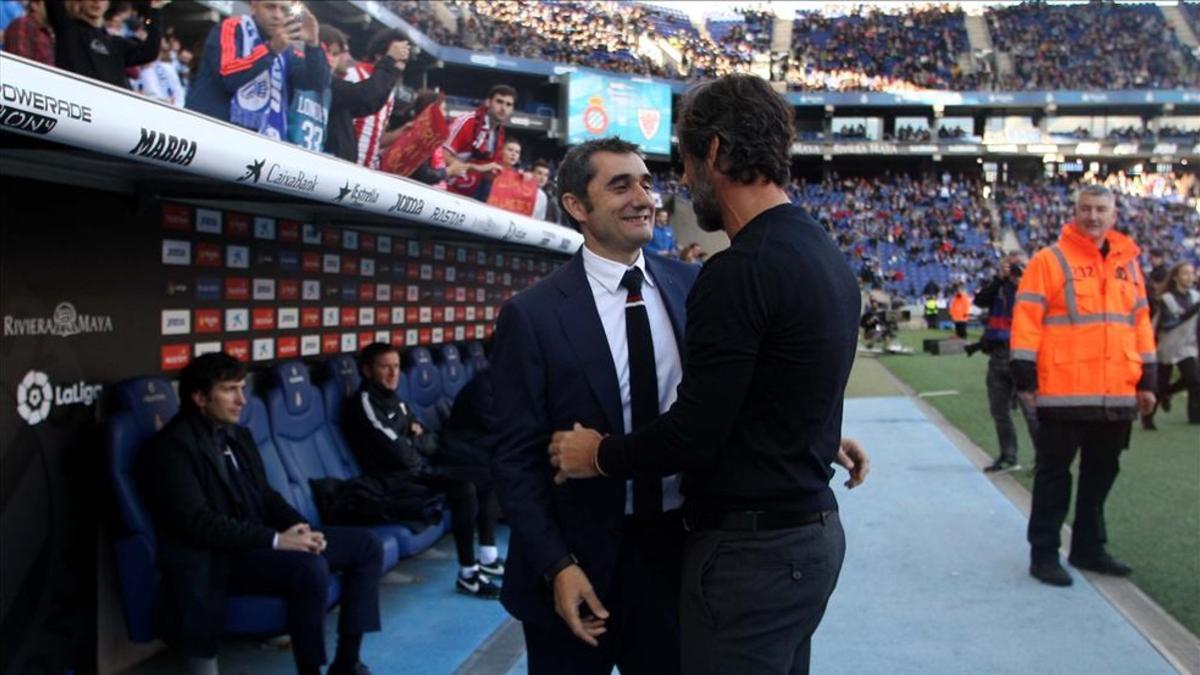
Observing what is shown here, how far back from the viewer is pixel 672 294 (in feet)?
8.20

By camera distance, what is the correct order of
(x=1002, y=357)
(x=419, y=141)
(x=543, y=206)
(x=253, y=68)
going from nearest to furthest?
(x=253, y=68), (x=419, y=141), (x=1002, y=357), (x=543, y=206)

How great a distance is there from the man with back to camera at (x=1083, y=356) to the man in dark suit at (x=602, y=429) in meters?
3.56

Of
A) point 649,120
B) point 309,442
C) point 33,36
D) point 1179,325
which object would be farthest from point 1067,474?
point 649,120

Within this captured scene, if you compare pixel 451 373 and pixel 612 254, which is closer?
pixel 612 254

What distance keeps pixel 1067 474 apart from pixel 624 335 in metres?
3.96

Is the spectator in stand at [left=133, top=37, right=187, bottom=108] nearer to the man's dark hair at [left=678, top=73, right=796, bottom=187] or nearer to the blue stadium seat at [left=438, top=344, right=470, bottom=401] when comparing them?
the blue stadium seat at [left=438, top=344, right=470, bottom=401]

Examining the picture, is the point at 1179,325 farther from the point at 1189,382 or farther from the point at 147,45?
the point at 147,45

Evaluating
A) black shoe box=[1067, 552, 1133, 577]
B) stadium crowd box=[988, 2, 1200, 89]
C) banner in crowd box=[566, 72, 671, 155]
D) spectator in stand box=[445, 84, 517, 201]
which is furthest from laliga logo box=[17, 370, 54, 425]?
stadium crowd box=[988, 2, 1200, 89]

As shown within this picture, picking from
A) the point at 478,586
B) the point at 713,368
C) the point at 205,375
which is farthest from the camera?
the point at 478,586

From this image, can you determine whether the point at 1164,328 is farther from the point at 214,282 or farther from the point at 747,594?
the point at 747,594

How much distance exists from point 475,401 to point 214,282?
1.77 meters

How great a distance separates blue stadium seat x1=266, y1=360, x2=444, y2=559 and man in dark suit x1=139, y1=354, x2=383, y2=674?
0.83m

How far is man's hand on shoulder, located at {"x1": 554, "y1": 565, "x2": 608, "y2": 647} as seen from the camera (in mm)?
2109

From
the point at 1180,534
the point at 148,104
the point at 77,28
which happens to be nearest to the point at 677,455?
the point at 148,104
